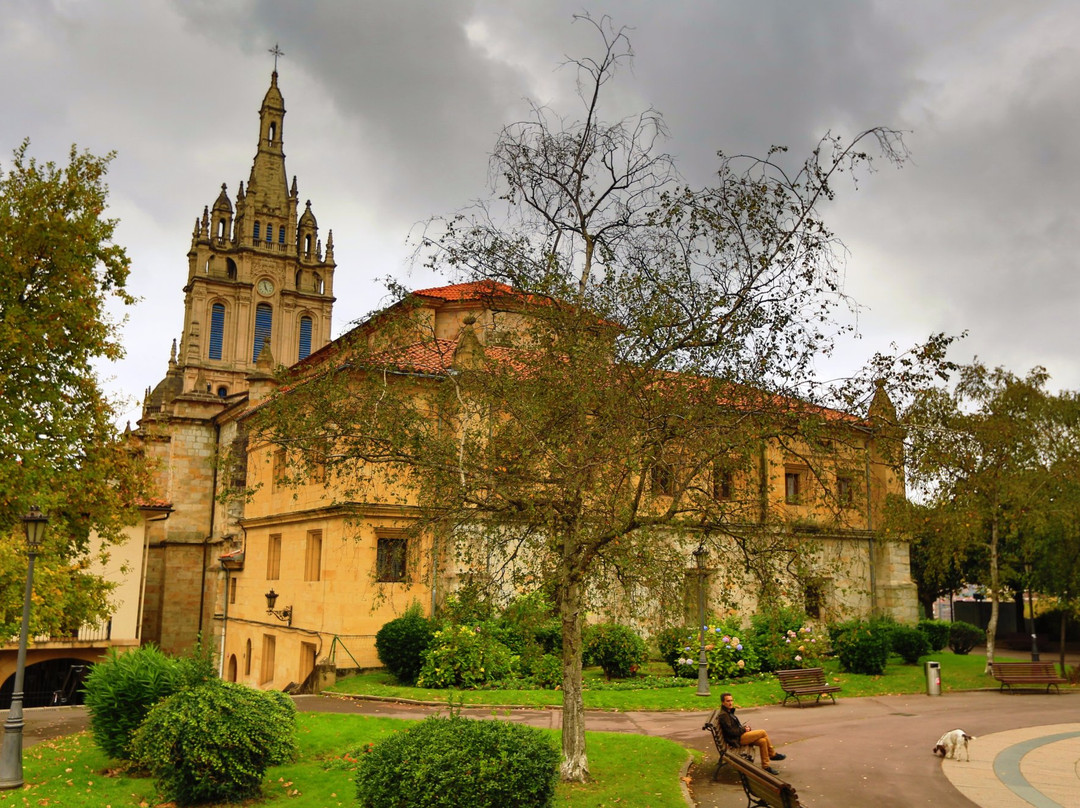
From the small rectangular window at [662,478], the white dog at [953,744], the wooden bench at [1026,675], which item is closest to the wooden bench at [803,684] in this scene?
the white dog at [953,744]

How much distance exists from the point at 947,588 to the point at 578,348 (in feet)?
153

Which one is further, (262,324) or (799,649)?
(262,324)

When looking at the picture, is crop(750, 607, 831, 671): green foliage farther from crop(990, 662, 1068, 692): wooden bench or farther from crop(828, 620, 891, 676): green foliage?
crop(990, 662, 1068, 692): wooden bench

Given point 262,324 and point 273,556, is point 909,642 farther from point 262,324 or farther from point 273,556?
point 262,324

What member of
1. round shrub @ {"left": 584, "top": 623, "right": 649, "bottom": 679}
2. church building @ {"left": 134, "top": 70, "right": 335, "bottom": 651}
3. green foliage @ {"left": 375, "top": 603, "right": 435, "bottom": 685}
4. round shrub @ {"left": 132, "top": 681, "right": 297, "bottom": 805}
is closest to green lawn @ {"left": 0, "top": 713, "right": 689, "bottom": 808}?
round shrub @ {"left": 132, "top": 681, "right": 297, "bottom": 805}

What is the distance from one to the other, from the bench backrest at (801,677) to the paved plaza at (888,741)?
0.63m

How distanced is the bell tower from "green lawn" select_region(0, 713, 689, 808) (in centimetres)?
6636

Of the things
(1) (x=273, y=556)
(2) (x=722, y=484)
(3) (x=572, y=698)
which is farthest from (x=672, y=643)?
(1) (x=273, y=556)

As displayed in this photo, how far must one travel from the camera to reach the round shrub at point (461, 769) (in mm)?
8461

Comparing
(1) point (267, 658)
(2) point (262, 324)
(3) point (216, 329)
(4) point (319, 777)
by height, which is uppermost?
(2) point (262, 324)

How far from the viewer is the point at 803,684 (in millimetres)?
21141

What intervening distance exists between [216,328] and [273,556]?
54.0 metres

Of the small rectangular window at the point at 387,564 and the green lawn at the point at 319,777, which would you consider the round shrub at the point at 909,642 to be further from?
the green lawn at the point at 319,777

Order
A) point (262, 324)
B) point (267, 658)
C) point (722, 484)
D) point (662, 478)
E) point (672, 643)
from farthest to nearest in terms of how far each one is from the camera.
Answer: point (262, 324)
point (267, 658)
point (672, 643)
point (722, 484)
point (662, 478)
